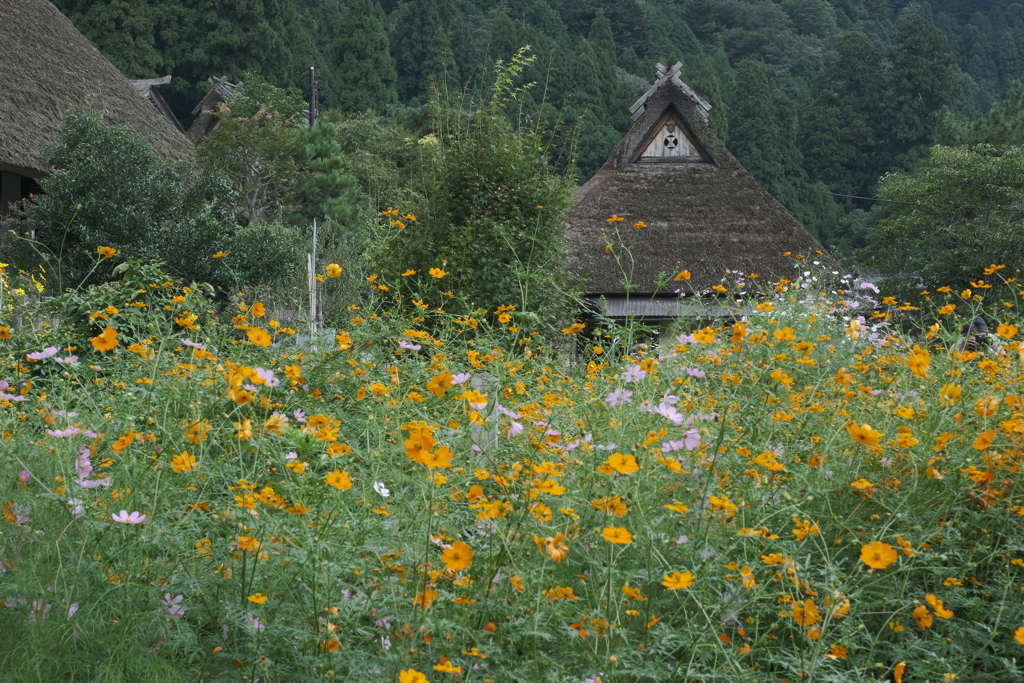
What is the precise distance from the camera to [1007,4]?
132ft

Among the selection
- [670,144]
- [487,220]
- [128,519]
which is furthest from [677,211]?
[128,519]

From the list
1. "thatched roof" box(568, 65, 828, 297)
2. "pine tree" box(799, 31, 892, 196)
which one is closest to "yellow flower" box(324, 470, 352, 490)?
"thatched roof" box(568, 65, 828, 297)

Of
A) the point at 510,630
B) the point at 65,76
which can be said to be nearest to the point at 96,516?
the point at 510,630

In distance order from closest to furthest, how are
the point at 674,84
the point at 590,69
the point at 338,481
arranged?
the point at 338,481
the point at 674,84
the point at 590,69

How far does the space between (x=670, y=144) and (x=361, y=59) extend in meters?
13.5

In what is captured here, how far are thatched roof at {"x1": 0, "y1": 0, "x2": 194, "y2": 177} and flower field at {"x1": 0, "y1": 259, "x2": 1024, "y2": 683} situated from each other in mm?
9899

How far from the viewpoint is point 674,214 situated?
42.5 feet

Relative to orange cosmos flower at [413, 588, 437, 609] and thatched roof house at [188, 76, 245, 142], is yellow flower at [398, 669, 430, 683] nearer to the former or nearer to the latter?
orange cosmos flower at [413, 588, 437, 609]

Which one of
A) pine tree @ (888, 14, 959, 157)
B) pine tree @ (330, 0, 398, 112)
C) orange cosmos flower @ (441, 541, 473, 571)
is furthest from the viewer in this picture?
→ pine tree @ (888, 14, 959, 157)

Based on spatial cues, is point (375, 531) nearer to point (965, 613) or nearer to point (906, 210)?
point (965, 613)

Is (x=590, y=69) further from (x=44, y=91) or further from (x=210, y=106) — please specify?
(x=44, y=91)

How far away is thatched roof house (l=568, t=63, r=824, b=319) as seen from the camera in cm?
1153

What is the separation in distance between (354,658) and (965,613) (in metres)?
1.34

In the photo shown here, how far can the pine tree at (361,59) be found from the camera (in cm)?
2462
